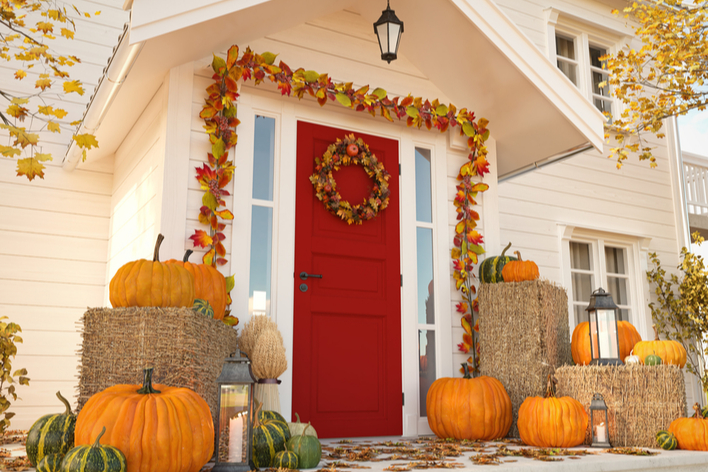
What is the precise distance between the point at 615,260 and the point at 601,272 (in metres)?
0.43

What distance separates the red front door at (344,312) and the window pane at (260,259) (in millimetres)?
202

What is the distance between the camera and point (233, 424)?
97.2 inches

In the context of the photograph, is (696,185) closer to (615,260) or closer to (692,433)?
(615,260)

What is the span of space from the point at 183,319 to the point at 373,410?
75.3 inches

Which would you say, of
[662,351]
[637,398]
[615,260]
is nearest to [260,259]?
[637,398]

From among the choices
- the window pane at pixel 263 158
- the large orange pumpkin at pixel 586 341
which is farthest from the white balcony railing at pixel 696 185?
the window pane at pixel 263 158

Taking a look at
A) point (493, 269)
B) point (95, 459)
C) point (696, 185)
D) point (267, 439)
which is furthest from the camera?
point (696, 185)

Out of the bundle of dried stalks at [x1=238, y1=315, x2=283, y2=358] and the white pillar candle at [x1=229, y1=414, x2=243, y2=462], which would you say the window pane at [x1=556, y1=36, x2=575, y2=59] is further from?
the white pillar candle at [x1=229, y1=414, x2=243, y2=462]

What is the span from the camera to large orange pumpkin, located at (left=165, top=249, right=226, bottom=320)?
354cm

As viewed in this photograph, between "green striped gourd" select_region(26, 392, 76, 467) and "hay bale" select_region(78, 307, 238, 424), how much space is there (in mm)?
272

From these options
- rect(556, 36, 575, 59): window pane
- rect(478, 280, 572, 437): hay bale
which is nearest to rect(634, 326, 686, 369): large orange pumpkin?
rect(478, 280, 572, 437): hay bale

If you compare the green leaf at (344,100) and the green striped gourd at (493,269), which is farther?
the green striped gourd at (493,269)

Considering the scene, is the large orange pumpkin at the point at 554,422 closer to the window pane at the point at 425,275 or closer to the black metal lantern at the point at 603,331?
the black metal lantern at the point at 603,331

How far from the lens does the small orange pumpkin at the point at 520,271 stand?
4.44m
